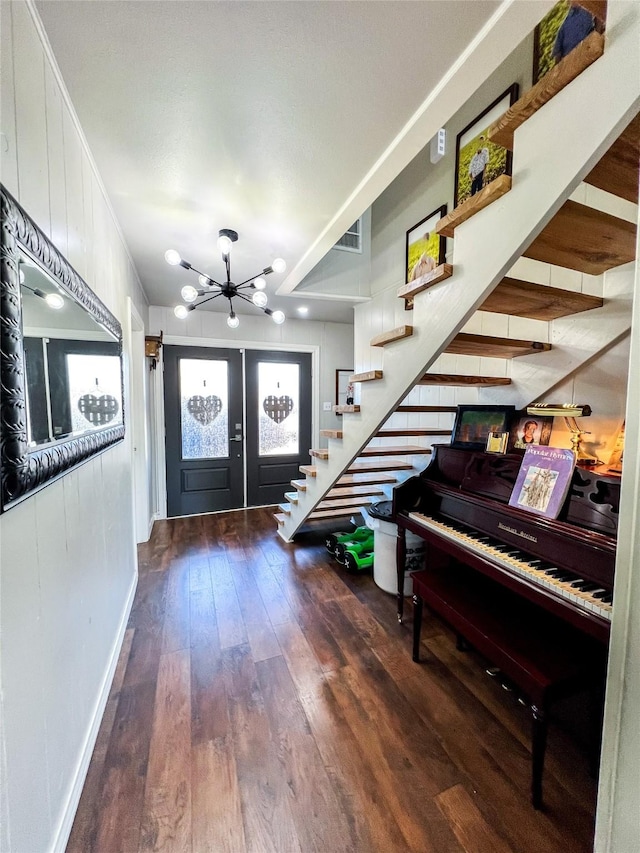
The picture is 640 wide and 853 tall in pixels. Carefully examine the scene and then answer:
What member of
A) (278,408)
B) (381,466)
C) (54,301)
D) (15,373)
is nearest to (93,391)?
(54,301)

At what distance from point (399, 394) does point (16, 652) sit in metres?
1.56

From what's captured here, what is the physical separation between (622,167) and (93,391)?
6.74 feet

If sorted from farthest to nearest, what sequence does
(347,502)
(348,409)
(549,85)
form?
(347,502) < (348,409) < (549,85)

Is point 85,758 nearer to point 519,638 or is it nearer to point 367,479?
point 519,638

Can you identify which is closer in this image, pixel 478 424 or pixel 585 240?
pixel 585 240

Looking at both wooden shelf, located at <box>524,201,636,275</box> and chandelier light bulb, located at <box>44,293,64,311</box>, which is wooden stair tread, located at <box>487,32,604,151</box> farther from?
chandelier light bulb, located at <box>44,293,64,311</box>

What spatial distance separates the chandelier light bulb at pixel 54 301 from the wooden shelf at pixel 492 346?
4.87 ft

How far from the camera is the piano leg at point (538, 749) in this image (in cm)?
107

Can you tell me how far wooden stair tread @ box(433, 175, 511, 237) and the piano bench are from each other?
1.59m

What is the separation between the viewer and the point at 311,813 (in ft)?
3.58

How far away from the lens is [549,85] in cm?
90

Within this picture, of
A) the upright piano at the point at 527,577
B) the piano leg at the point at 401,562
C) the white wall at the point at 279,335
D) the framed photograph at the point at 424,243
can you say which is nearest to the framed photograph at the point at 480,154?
the framed photograph at the point at 424,243

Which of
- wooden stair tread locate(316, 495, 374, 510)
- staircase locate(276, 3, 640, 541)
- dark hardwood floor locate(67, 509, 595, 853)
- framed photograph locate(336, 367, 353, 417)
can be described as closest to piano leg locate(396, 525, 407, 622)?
dark hardwood floor locate(67, 509, 595, 853)

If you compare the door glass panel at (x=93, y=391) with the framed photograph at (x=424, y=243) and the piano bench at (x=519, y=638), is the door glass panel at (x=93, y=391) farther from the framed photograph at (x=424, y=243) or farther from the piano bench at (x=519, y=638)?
the framed photograph at (x=424, y=243)
